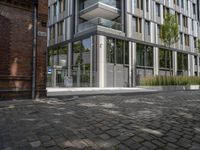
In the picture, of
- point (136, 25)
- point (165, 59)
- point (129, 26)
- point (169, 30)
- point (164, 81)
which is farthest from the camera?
point (165, 59)

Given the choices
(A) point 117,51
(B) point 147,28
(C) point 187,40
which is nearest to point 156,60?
(B) point 147,28

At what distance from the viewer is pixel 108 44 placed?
23.4 metres

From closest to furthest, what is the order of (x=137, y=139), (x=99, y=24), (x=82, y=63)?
(x=137, y=139)
(x=99, y=24)
(x=82, y=63)

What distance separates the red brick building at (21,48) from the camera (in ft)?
26.7

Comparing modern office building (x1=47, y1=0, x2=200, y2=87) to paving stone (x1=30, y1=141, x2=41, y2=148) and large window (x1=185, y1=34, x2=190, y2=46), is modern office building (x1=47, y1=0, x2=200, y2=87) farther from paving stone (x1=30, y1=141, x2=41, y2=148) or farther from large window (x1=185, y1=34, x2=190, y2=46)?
paving stone (x1=30, y1=141, x2=41, y2=148)

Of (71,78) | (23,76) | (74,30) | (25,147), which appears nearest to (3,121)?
(25,147)

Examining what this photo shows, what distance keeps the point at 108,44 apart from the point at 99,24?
2674mm

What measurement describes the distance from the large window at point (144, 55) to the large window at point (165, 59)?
240cm

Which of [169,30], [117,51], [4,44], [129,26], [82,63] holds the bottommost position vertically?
[4,44]

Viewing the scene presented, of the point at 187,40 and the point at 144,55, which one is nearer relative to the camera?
the point at 144,55

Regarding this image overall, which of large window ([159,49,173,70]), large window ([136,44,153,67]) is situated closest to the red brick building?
large window ([136,44,153,67])

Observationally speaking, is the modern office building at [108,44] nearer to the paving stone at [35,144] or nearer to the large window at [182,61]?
the large window at [182,61]

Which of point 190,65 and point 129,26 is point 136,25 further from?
point 190,65

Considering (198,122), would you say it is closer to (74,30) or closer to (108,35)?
(108,35)
